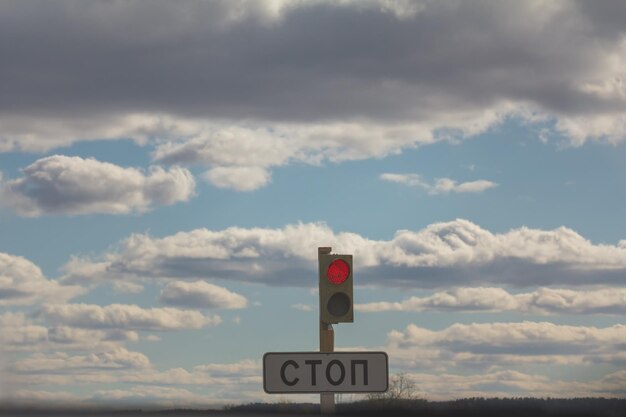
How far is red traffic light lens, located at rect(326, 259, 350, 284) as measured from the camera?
14336 mm

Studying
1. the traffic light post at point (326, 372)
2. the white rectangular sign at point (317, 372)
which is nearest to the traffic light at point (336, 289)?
the traffic light post at point (326, 372)

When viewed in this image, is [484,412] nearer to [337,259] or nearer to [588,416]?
[588,416]

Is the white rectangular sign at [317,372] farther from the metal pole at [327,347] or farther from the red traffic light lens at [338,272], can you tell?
the red traffic light lens at [338,272]

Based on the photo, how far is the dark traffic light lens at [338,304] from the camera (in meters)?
14.3

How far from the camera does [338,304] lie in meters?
14.4

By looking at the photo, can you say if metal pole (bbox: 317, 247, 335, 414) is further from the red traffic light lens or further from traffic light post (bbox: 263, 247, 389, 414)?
the red traffic light lens

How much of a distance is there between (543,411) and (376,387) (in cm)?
506

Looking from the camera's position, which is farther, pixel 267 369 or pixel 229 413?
pixel 229 413

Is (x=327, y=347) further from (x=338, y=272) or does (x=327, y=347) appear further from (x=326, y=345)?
(x=338, y=272)

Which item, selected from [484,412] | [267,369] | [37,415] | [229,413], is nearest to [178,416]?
[229,413]

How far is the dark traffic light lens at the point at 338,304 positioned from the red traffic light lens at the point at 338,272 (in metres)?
0.19

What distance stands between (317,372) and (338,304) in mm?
1088

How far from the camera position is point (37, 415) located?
713 inches

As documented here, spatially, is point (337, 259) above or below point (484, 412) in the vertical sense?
above
